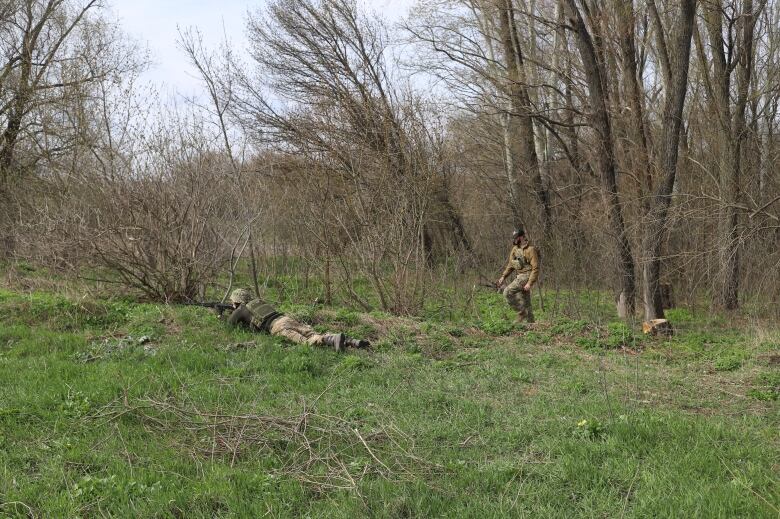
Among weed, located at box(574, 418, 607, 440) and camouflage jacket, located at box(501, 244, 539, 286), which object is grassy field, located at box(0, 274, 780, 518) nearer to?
weed, located at box(574, 418, 607, 440)

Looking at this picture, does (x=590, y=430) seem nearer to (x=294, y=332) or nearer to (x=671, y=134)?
(x=294, y=332)

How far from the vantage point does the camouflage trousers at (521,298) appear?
450 inches

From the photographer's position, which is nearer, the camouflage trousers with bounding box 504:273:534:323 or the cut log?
the cut log

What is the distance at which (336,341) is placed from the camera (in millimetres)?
7754

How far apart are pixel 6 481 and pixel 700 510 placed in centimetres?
427

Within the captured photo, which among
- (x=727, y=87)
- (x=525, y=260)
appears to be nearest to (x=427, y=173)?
(x=525, y=260)

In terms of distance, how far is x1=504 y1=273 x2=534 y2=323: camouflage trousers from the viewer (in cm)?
1142

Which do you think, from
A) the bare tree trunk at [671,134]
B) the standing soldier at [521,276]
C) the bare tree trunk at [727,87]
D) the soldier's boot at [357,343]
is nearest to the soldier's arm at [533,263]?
the standing soldier at [521,276]

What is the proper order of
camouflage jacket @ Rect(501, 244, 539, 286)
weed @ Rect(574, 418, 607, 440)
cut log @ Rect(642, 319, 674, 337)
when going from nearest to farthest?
1. weed @ Rect(574, 418, 607, 440)
2. cut log @ Rect(642, 319, 674, 337)
3. camouflage jacket @ Rect(501, 244, 539, 286)

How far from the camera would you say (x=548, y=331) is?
9.84 metres

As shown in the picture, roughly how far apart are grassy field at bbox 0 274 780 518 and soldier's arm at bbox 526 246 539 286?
2.47 meters

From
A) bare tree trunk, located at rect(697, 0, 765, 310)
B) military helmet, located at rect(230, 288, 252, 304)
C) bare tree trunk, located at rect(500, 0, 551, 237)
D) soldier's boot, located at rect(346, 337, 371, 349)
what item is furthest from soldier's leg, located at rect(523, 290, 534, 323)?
bare tree trunk, located at rect(500, 0, 551, 237)

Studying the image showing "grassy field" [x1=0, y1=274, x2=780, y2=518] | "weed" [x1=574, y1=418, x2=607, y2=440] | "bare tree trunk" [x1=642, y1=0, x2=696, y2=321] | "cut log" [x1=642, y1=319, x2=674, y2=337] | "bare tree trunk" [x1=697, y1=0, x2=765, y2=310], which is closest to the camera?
"grassy field" [x1=0, y1=274, x2=780, y2=518]

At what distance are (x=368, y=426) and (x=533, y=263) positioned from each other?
685cm
